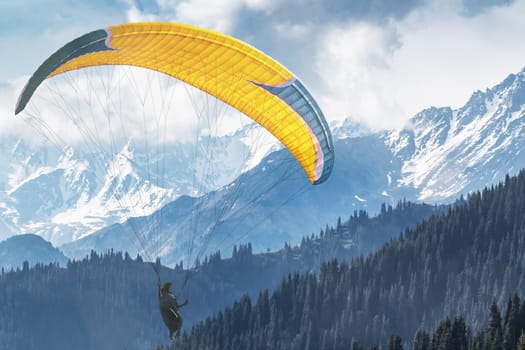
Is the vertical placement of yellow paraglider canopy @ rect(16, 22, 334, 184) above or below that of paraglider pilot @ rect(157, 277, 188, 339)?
above

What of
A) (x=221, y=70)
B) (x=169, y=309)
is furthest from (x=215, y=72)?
(x=169, y=309)

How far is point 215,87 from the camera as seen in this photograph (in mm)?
69938

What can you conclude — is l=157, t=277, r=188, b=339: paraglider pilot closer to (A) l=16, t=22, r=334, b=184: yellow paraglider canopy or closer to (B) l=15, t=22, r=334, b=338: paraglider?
(B) l=15, t=22, r=334, b=338: paraglider

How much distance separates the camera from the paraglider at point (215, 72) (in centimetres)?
6044

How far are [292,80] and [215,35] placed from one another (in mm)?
6044

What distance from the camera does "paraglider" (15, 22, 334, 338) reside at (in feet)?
198

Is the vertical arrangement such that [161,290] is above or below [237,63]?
below

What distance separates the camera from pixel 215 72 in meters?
67.0

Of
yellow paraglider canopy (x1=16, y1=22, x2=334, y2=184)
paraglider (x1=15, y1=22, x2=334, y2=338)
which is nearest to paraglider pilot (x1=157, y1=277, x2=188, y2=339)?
paraglider (x1=15, y1=22, x2=334, y2=338)

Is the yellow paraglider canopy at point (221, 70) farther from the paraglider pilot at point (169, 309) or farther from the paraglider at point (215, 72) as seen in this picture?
the paraglider pilot at point (169, 309)

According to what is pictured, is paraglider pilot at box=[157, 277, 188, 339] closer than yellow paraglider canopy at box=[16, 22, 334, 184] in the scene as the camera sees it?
Yes

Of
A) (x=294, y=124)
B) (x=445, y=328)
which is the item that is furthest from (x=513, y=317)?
(x=294, y=124)

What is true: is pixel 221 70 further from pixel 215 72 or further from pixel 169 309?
pixel 169 309

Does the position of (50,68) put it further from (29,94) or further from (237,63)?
(237,63)
